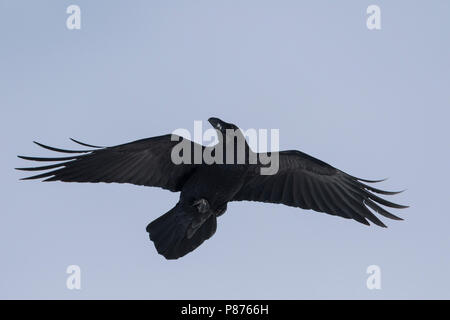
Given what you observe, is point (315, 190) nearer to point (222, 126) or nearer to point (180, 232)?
point (222, 126)

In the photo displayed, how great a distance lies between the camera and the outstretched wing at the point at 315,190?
1141 centimetres

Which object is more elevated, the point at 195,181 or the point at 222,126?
the point at 222,126

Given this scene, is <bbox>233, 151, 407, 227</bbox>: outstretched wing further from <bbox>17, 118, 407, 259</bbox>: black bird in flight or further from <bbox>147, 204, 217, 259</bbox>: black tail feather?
<bbox>147, 204, 217, 259</bbox>: black tail feather

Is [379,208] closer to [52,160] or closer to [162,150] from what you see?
[162,150]

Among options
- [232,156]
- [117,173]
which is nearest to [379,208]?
[232,156]

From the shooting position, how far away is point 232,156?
10484 mm

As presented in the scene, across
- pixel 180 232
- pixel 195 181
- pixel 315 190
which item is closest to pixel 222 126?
pixel 195 181

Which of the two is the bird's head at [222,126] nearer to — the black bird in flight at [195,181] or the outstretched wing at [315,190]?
the black bird in flight at [195,181]

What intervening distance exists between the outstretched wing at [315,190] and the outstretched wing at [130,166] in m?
0.89

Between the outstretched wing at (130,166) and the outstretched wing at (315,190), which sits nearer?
the outstretched wing at (130,166)

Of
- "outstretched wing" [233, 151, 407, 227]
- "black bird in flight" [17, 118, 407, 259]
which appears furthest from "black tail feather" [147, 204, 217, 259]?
"outstretched wing" [233, 151, 407, 227]

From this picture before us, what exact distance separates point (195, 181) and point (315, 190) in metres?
1.74

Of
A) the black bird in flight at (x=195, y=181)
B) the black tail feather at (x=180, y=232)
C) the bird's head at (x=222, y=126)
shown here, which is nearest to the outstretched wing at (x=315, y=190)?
the black bird in flight at (x=195, y=181)

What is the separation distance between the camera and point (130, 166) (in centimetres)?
1088
